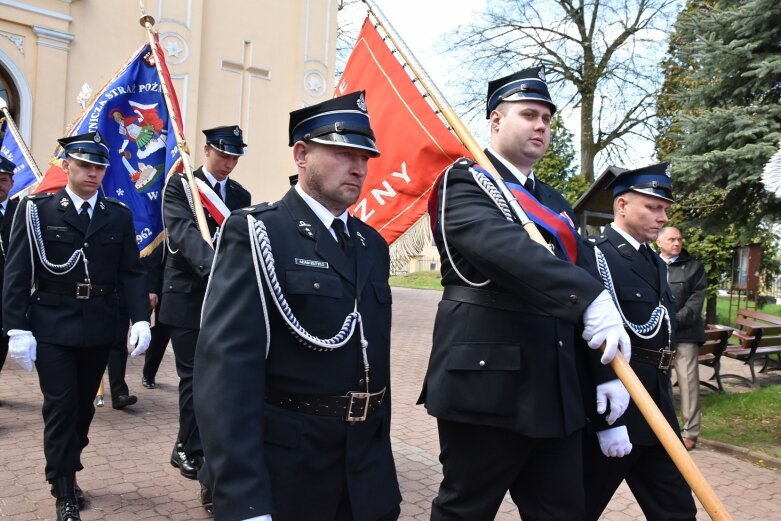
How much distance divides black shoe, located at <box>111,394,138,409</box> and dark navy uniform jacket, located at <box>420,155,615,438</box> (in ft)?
15.1

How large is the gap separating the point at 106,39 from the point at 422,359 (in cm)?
910

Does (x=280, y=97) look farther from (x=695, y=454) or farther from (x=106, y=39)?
(x=695, y=454)

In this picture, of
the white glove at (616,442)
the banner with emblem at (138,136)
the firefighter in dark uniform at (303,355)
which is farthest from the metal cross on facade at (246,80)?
the firefighter in dark uniform at (303,355)

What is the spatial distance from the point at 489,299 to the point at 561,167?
16.2 metres

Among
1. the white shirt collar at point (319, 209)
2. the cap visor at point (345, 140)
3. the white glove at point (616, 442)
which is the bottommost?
the white glove at point (616, 442)

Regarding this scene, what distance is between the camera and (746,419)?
7414 mm

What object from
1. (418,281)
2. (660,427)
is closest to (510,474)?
(660,427)

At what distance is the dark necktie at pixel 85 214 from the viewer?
4.35 meters

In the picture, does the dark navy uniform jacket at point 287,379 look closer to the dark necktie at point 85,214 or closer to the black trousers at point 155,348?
the dark necktie at point 85,214

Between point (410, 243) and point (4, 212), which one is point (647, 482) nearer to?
point (410, 243)

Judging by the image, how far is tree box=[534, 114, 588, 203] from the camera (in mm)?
17016

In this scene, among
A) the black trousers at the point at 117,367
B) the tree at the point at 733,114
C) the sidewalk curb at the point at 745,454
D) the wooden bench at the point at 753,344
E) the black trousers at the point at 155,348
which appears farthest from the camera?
the wooden bench at the point at 753,344

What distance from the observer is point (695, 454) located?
624cm

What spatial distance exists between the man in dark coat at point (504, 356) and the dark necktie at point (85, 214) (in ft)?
8.35
